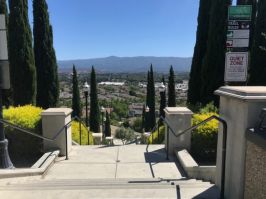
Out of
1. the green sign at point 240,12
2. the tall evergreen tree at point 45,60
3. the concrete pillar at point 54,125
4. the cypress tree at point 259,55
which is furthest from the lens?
the tall evergreen tree at point 45,60

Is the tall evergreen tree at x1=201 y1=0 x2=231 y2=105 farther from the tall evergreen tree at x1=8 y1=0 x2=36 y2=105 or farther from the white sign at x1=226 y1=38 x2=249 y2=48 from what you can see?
the tall evergreen tree at x1=8 y1=0 x2=36 y2=105

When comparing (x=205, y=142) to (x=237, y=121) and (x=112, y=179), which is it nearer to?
(x=112, y=179)

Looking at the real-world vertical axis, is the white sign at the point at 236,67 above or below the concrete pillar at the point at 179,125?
above

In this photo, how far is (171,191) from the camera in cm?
424

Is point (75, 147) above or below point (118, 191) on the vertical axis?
below

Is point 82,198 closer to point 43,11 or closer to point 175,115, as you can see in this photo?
point 175,115

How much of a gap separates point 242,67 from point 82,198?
11.2ft

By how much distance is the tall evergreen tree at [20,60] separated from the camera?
50.1 ft

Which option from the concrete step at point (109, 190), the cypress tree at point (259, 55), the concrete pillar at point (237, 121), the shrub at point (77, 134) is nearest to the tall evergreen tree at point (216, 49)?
the cypress tree at point (259, 55)

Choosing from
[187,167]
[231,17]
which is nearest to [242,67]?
[231,17]

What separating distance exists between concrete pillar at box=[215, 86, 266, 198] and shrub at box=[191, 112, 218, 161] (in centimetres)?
356

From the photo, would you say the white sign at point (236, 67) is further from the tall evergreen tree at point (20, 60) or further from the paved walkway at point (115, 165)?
the tall evergreen tree at point (20, 60)

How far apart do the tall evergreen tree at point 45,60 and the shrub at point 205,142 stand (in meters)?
12.7

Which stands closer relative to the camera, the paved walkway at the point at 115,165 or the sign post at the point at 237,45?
the sign post at the point at 237,45
